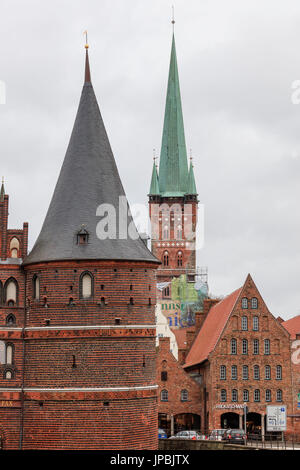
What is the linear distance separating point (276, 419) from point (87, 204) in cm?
1610

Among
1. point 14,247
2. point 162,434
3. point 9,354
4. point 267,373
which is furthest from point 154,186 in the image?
point 9,354

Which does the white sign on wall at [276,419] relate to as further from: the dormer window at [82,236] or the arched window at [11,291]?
the arched window at [11,291]

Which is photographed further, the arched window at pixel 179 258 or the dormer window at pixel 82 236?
the arched window at pixel 179 258

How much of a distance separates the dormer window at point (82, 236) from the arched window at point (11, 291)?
3975mm

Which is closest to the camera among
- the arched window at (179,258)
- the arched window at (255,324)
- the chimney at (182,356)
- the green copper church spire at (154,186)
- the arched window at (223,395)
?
the arched window at (223,395)

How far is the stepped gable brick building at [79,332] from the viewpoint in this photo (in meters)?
38.6

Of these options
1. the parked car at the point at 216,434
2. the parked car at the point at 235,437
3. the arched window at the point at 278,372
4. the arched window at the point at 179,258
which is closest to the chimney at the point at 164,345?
the arched window at the point at 278,372

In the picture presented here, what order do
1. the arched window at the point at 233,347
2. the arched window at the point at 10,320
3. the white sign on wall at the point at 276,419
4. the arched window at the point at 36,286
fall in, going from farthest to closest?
the arched window at the point at 233,347
the white sign on wall at the point at 276,419
the arched window at the point at 10,320
the arched window at the point at 36,286

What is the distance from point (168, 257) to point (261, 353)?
242 feet

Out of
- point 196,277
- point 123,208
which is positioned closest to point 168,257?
point 196,277

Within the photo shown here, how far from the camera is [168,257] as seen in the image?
13525 cm

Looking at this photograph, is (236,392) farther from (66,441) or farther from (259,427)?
(66,441)

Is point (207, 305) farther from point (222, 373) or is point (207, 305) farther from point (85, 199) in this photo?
point (85, 199)

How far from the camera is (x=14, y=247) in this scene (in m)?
41.3
